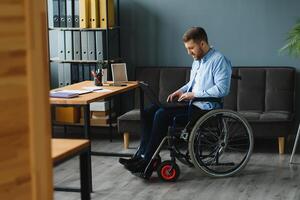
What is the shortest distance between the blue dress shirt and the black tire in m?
0.47

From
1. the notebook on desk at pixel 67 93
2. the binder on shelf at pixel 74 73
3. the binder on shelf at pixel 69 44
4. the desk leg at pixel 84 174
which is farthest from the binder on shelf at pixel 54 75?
the desk leg at pixel 84 174

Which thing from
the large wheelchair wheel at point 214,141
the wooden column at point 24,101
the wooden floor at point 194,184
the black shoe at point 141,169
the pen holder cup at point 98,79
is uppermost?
the wooden column at point 24,101

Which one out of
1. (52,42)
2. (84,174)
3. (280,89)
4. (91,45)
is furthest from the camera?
(52,42)

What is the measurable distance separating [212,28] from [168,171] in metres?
2.03

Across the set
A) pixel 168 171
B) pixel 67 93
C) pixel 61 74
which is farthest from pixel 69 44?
pixel 168 171

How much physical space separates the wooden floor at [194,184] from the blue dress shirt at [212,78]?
1.86ft

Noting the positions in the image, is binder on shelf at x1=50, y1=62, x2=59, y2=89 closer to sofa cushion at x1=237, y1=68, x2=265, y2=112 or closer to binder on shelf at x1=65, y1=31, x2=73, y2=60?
binder on shelf at x1=65, y1=31, x2=73, y2=60

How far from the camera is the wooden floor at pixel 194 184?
3.70 meters

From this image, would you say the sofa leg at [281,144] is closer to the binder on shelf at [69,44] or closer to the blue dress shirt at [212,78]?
the blue dress shirt at [212,78]

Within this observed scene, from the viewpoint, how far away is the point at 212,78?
4062mm

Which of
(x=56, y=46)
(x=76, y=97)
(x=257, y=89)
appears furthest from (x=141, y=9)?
(x=76, y=97)

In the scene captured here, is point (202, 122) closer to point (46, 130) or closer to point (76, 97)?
point (76, 97)

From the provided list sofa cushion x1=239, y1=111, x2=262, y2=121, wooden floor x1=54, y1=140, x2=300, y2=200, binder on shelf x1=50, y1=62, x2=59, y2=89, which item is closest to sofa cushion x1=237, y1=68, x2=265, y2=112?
sofa cushion x1=239, y1=111, x2=262, y2=121

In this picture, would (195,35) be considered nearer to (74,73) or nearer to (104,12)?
(104,12)
